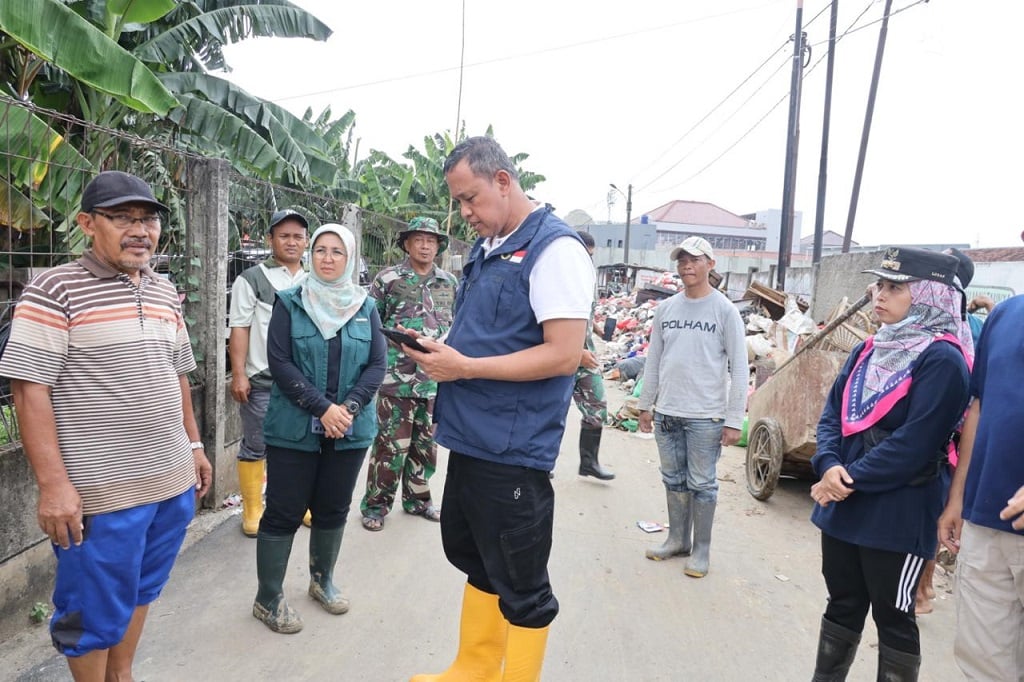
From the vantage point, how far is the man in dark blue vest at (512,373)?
6.83 ft

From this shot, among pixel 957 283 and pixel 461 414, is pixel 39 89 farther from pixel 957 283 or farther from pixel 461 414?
pixel 957 283

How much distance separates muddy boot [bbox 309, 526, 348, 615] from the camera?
326 centimetres

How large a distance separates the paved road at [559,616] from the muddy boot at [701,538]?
0.28ft

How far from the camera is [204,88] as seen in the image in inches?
359

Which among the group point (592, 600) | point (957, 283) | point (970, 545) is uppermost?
point (957, 283)

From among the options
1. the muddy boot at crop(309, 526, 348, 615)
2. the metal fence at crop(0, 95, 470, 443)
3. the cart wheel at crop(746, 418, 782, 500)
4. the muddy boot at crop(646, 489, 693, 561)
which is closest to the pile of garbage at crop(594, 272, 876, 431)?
the cart wheel at crop(746, 418, 782, 500)

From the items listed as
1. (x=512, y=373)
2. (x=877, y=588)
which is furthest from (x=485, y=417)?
(x=877, y=588)

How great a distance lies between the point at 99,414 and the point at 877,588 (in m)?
2.81

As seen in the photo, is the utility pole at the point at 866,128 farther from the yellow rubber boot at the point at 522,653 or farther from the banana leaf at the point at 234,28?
the yellow rubber boot at the point at 522,653

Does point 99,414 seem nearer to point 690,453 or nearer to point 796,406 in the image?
point 690,453

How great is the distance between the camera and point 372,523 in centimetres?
443

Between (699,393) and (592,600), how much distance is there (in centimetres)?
138

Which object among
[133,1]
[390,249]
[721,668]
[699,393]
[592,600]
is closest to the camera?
[721,668]

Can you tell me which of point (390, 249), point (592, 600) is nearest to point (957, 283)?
point (592, 600)
